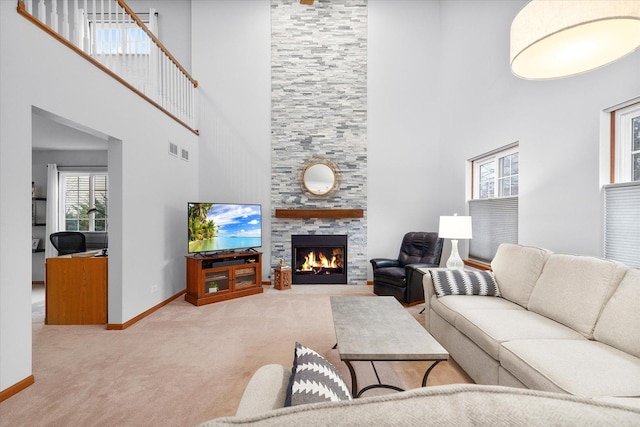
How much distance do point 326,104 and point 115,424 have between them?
4.80 metres

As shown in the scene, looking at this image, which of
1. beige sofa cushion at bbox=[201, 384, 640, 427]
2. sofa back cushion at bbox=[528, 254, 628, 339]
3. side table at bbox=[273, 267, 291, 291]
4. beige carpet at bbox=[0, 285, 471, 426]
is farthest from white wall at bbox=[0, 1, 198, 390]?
sofa back cushion at bbox=[528, 254, 628, 339]

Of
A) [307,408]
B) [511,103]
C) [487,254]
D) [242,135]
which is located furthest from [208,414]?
[242,135]

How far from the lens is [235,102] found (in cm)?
519

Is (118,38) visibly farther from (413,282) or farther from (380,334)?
(413,282)

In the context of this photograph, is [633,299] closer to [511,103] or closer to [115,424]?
[511,103]

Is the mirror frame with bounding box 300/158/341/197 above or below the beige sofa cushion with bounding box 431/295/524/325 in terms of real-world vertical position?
above

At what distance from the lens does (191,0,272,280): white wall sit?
5156 millimetres

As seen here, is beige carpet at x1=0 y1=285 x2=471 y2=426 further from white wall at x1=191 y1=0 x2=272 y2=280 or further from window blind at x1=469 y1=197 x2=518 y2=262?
white wall at x1=191 y1=0 x2=272 y2=280

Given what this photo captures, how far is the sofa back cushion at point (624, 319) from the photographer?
62.8 inches

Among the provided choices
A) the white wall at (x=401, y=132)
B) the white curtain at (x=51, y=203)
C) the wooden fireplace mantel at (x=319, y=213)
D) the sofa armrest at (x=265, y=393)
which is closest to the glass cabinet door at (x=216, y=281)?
the wooden fireplace mantel at (x=319, y=213)

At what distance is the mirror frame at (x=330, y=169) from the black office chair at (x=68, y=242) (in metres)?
3.75

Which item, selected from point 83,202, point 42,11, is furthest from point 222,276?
point 83,202

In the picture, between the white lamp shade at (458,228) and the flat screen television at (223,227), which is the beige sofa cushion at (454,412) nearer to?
the white lamp shade at (458,228)

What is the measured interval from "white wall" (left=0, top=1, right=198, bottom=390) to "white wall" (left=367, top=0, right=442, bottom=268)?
3090 mm
